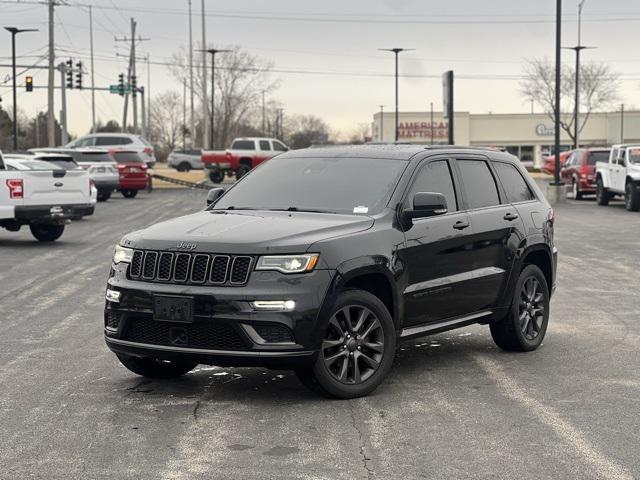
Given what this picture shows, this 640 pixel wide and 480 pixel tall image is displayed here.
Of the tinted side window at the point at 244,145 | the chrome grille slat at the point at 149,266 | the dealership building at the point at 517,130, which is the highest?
the dealership building at the point at 517,130

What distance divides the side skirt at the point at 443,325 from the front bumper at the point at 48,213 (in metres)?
13.2

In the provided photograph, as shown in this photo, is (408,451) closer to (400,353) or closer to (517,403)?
(517,403)

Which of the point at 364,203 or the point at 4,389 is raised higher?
the point at 364,203

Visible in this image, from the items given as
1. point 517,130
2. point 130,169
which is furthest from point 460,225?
point 517,130

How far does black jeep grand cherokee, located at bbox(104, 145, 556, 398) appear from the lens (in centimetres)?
687

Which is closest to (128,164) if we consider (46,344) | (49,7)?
(49,7)

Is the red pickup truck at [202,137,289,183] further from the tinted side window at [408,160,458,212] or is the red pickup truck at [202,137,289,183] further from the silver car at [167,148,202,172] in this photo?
the tinted side window at [408,160,458,212]

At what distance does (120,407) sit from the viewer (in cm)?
706

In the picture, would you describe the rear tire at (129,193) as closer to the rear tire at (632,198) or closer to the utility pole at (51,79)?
the utility pole at (51,79)

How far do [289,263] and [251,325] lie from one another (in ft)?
1.48

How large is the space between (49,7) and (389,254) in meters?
48.4

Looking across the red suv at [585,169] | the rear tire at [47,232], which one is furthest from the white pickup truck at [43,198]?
the red suv at [585,169]

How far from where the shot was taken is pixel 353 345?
7.21m

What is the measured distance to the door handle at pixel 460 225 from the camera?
8.32 metres
